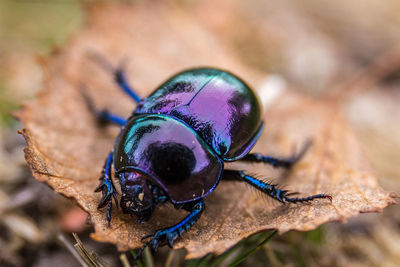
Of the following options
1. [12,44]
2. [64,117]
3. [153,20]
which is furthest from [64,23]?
[64,117]

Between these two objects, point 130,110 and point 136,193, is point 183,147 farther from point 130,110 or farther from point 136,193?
point 130,110

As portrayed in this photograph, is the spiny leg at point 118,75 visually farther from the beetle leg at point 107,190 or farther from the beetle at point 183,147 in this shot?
the beetle leg at point 107,190

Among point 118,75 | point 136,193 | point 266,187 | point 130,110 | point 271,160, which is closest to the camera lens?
point 136,193

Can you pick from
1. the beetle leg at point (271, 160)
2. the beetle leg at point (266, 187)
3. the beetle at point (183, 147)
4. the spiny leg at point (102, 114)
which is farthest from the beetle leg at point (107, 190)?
the beetle leg at point (271, 160)

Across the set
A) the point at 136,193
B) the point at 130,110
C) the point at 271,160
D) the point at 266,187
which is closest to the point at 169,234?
the point at 136,193

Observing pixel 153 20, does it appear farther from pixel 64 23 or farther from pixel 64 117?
pixel 64 117
